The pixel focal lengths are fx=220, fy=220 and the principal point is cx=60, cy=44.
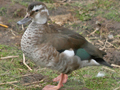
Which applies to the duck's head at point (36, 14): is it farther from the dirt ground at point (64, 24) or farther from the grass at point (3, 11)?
the grass at point (3, 11)

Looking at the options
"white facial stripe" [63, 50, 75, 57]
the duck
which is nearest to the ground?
the duck

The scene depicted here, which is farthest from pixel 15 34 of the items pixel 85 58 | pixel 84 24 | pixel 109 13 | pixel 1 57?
pixel 109 13

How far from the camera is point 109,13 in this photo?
6594mm

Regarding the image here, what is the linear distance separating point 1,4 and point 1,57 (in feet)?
7.67

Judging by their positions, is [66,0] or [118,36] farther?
[66,0]

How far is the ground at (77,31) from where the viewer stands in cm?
381

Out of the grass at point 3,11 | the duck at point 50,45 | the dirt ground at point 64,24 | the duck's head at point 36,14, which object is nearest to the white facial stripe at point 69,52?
the duck at point 50,45

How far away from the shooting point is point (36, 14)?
3.41 m

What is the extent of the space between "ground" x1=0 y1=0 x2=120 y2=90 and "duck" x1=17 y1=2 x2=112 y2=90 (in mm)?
421

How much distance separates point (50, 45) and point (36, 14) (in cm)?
53

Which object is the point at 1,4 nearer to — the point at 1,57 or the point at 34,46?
the point at 1,57

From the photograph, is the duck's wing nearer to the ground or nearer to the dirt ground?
the ground

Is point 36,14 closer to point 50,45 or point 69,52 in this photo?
point 50,45

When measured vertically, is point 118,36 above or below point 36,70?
above
